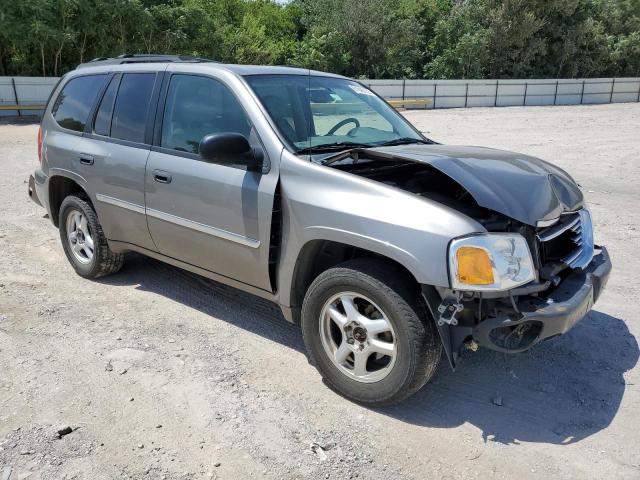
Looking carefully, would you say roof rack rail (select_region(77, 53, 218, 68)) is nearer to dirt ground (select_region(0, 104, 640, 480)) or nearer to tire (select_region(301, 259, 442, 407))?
dirt ground (select_region(0, 104, 640, 480))

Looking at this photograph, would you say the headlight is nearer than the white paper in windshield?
Yes

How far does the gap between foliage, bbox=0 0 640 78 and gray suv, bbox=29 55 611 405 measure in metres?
24.5

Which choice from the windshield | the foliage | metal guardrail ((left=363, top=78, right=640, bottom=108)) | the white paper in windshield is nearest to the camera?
the windshield

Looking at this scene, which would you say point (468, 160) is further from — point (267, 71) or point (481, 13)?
point (481, 13)

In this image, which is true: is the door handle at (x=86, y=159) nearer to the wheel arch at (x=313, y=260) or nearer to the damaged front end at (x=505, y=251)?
the wheel arch at (x=313, y=260)

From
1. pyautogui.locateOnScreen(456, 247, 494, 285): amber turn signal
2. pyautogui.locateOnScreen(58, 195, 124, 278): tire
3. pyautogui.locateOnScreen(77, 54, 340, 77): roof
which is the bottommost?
pyautogui.locateOnScreen(58, 195, 124, 278): tire

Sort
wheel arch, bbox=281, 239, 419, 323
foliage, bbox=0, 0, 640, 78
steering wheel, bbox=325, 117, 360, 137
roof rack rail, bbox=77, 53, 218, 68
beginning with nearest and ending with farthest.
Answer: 1. wheel arch, bbox=281, 239, 419, 323
2. steering wheel, bbox=325, 117, 360, 137
3. roof rack rail, bbox=77, 53, 218, 68
4. foliage, bbox=0, 0, 640, 78

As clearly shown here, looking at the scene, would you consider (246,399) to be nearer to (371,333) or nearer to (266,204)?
(371,333)

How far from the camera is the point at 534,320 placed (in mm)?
2850

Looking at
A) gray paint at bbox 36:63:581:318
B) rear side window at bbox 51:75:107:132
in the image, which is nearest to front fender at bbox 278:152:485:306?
gray paint at bbox 36:63:581:318

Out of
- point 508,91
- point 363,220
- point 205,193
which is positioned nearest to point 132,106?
point 205,193

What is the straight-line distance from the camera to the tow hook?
283cm

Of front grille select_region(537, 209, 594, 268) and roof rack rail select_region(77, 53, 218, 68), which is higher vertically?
roof rack rail select_region(77, 53, 218, 68)

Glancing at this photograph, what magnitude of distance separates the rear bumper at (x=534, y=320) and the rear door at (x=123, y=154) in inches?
107
